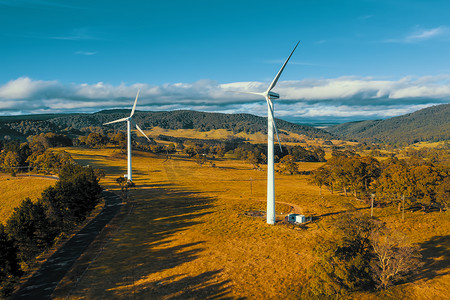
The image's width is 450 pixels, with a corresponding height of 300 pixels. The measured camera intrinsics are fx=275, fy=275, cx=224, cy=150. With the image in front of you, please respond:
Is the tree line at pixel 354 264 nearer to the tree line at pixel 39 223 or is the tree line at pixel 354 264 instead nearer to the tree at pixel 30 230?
the tree line at pixel 39 223

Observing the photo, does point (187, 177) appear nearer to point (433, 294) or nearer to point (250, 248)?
point (250, 248)

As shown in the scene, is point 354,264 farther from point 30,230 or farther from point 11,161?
point 11,161

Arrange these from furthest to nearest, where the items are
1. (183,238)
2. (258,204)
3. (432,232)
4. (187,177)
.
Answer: (187,177) < (258,204) < (432,232) < (183,238)

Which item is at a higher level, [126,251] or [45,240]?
[45,240]

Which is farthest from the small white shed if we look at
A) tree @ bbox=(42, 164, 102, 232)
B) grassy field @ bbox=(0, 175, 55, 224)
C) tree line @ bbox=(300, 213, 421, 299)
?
grassy field @ bbox=(0, 175, 55, 224)

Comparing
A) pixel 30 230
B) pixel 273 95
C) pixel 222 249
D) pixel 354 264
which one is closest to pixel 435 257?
pixel 354 264

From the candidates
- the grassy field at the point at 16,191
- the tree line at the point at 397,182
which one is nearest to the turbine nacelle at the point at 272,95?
the tree line at the point at 397,182

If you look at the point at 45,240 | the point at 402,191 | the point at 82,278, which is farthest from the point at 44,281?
the point at 402,191
